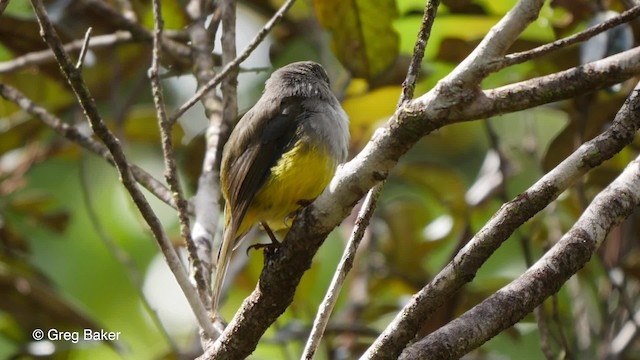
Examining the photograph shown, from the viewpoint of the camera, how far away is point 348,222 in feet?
20.1

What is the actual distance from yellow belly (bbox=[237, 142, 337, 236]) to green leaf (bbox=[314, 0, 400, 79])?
75cm

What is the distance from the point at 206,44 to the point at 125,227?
8.93ft

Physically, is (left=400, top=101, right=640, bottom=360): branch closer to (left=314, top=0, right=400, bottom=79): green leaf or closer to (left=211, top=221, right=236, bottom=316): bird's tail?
(left=211, top=221, right=236, bottom=316): bird's tail

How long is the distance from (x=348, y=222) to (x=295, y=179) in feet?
7.53

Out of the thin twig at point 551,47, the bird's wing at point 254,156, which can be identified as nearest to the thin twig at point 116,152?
the bird's wing at point 254,156

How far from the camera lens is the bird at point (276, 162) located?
3.87 m

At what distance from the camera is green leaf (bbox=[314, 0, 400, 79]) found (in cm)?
438

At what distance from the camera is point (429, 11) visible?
2.60m

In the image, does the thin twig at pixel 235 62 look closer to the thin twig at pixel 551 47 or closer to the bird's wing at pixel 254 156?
the bird's wing at pixel 254 156

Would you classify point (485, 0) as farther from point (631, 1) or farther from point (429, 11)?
point (429, 11)

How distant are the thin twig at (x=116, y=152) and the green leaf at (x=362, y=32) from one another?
1731mm

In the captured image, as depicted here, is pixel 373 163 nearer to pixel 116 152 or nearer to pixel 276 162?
pixel 116 152

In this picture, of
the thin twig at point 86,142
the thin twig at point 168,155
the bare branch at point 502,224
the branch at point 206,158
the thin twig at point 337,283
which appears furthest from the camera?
the thin twig at point 86,142

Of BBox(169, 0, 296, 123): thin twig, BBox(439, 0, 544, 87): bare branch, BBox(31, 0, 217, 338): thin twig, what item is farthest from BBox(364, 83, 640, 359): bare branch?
BBox(169, 0, 296, 123): thin twig
